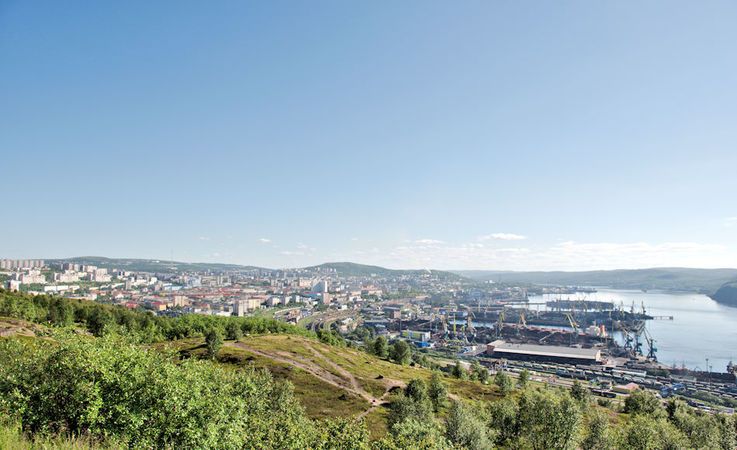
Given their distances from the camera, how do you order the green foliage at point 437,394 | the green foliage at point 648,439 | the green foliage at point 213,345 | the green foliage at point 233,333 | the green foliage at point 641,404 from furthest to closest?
the green foliage at point 233,333, the green foliage at point 213,345, the green foliage at point 641,404, the green foliage at point 437,394, the green foliage at point 648,439

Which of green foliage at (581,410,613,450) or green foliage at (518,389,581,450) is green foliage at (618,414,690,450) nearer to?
green foliage at (581,410,613,450)

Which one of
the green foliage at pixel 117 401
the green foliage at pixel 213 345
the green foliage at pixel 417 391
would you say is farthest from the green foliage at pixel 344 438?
the green foliage at pixel 213 345

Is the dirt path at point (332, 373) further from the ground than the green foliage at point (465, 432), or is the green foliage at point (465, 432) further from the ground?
the green foliage at point (465, 432)

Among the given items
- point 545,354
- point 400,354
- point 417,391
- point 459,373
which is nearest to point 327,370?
point 417,391

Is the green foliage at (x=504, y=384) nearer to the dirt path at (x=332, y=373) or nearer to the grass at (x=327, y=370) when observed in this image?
the grass at (x=327, y=370)

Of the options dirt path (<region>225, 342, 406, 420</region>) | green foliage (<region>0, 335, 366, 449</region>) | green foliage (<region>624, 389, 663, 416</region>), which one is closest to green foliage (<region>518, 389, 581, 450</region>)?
dirt path (<region>225, 342, 406, 420</region>)

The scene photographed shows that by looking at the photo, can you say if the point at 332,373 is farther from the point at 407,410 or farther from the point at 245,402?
the point at 245,402

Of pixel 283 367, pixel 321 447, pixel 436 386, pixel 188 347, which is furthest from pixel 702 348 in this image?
pixel 321 447
